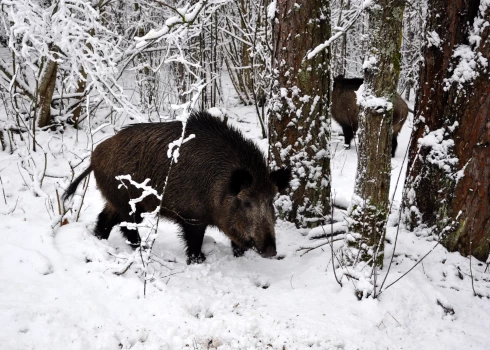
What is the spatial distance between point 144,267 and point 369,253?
1.93m

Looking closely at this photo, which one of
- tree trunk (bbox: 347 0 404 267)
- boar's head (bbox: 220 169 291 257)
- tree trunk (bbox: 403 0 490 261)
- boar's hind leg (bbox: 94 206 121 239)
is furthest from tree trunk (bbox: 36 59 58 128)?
tree trunk (bbox: 403 0 490 261)

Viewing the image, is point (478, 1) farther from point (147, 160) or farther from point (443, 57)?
point (147, 160)

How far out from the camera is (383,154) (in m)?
3.10

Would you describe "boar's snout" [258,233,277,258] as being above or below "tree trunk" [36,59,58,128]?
below

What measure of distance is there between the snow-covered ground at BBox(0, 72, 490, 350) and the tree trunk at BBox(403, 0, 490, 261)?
0.29m

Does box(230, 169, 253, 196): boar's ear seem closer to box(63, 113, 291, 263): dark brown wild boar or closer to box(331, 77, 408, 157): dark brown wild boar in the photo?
box(63, 113, 291, 263): dark brown wild boar

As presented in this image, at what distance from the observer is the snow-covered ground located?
2.76 metres

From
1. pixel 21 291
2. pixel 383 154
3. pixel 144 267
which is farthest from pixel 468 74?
pixel 21 291

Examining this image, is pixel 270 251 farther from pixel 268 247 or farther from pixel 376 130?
pixel 376 130

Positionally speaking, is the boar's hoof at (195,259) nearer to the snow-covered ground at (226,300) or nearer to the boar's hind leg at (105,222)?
the snow-covered ground at (226,300)

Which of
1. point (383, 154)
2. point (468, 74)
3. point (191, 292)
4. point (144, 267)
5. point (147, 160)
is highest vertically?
point (468, 74)

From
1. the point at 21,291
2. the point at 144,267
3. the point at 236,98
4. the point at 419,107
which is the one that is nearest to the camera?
the point at 21,291

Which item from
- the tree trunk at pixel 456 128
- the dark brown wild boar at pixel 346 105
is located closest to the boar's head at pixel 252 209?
the tree trunk at pixel 456 128

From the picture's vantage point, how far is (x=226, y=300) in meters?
3.28
